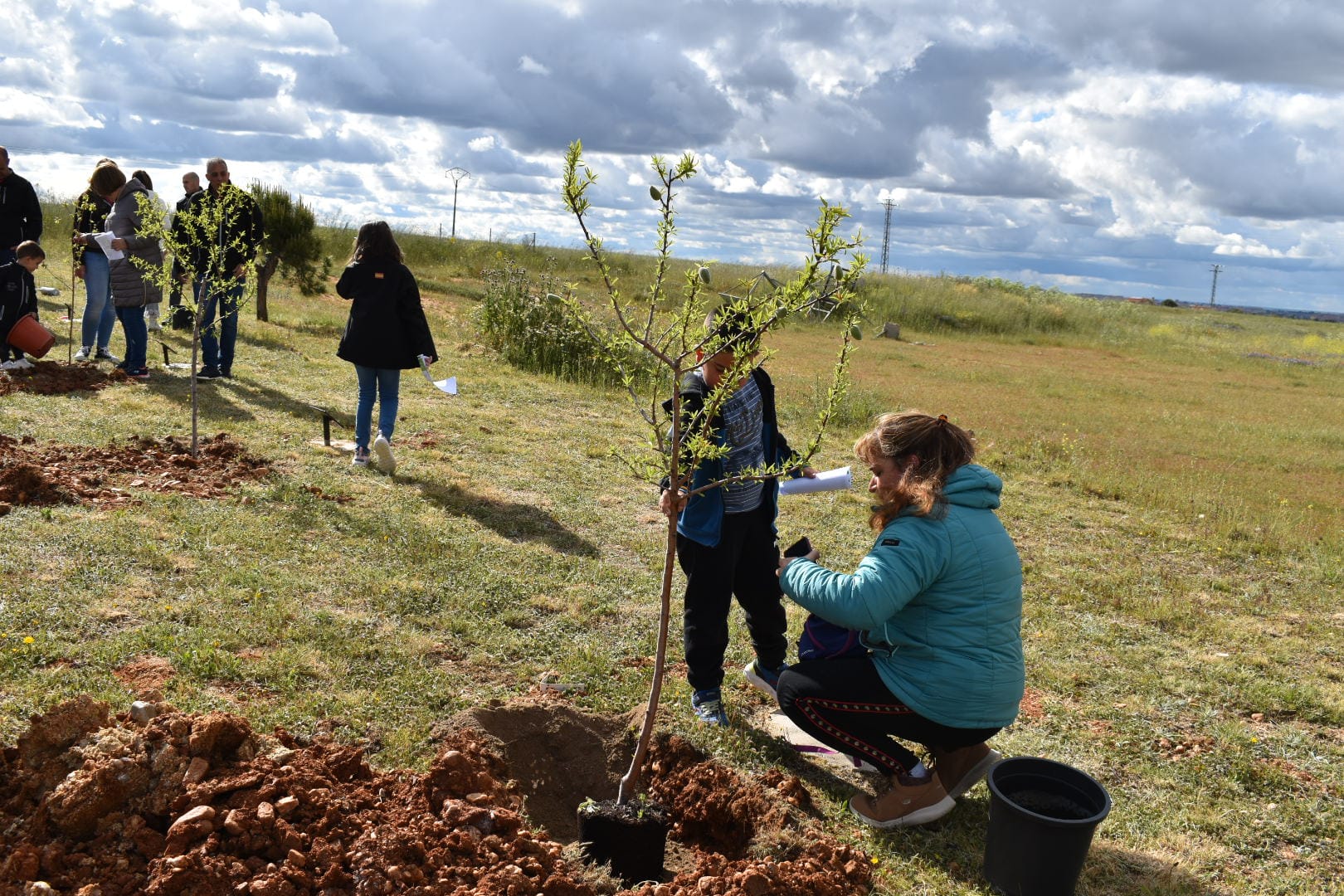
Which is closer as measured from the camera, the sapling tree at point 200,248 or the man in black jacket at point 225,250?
the sapling tree at point 200,248

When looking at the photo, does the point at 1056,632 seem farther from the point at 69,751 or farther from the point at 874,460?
the point at 69,751

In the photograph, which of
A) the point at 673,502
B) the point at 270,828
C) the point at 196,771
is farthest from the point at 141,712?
the point at 673,502

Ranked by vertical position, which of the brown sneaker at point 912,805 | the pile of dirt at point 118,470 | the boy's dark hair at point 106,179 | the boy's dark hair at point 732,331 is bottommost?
the brown sneaker at point 912,805

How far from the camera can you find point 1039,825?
299 centimetres

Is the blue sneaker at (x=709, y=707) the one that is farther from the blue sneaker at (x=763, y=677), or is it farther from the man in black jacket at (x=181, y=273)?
the man in black jacket at (x=181, y=273)

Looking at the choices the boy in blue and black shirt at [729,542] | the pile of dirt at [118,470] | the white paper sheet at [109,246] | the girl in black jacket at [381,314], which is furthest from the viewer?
the white paper sheet at [109,246]

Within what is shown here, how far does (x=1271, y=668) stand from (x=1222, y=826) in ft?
6.98

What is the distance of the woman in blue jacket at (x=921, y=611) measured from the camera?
3.22m

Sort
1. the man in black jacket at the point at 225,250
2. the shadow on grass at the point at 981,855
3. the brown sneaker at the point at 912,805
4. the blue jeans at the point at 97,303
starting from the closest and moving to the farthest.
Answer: the shadow on grass at the point at 981,855
the brown sneaker at the point at 912,805
the man in black jacket at the point at 225,250
the blue jeans at the point at 97,303

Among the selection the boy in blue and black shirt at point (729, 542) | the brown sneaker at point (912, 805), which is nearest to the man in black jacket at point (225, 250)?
the boy in blue and black shirt at point (729, 542)

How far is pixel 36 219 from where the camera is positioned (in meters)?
9.34

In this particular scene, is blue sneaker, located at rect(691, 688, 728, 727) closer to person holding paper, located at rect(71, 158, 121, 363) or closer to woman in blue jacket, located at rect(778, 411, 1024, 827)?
woman in blue jacket, located at rect(778, 411, 1024, 827)

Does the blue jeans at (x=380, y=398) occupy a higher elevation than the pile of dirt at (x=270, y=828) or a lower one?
higher

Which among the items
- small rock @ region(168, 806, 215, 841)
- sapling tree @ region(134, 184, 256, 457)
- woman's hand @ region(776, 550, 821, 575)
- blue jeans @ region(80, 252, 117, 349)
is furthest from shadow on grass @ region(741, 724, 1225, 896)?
blue jeans @ region(80, 252, 117, 349)
